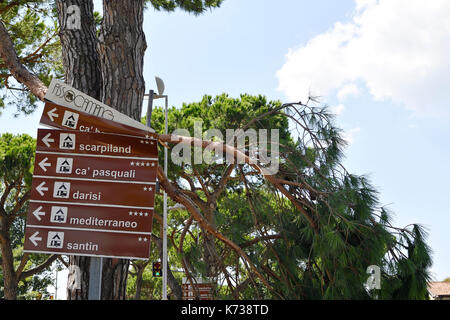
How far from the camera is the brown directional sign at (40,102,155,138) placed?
2994mm

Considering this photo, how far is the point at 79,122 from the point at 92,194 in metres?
0.53

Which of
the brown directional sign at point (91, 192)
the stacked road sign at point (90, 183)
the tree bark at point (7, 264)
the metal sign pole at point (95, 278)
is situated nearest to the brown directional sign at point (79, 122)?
the stacked road sign at point (90, 183)

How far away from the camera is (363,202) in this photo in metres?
3.85

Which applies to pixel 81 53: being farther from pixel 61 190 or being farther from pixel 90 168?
pixel 61 190

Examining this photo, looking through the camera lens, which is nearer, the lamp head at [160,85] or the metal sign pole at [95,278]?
the metal sign pole at [95,278]

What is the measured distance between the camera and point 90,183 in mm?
2893

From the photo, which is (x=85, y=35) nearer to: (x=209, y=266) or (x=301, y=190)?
(x=301, y=190)

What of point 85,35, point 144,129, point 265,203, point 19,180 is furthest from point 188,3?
point 19,180

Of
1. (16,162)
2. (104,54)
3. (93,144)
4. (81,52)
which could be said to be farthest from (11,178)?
(93,144)

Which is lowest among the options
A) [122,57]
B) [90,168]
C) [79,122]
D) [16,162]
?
[90,168]

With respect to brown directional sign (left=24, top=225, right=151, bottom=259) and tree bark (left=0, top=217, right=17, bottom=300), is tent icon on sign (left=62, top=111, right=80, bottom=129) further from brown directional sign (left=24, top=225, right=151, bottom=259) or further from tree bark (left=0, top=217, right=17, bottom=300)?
tree bark (left=0, top=217, right=17, bottom=300)

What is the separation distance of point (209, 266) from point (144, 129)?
2.30 meters

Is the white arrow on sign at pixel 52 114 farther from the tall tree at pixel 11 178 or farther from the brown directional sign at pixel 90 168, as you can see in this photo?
the tall tree at pixel 11 178

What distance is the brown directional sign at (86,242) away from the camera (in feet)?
9.07
